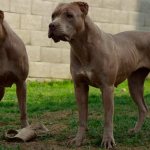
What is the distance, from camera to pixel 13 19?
12695mm

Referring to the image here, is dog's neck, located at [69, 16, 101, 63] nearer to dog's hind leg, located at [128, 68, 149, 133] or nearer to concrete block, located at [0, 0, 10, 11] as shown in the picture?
dog's hind leg, located at [128, 68, 149, 133]

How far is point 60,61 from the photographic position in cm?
1355

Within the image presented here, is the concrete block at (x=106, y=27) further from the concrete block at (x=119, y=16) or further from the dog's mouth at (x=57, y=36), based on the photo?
the dog's mouth at (x=57, y=36)

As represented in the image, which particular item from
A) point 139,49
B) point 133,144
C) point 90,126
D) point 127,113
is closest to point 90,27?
point 139,49

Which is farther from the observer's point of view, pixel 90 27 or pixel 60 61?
pixel 60 61

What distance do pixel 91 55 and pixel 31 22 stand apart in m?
7.32

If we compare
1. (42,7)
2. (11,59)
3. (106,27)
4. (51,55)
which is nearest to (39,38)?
(51,55)

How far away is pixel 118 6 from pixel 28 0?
2.70 metres

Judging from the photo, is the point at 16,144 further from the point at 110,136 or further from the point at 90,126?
the point at 90,126

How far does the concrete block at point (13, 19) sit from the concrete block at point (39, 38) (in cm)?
51

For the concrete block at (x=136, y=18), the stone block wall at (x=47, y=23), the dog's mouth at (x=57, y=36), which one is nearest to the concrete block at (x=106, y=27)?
the stone block wall at (x=47, y=23)

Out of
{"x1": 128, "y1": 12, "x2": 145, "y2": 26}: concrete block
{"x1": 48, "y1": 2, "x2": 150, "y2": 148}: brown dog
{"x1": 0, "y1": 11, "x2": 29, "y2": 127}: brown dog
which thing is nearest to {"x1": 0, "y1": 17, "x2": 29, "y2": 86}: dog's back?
{"x1": 0, "y1": 11, "x2": 29, "y2": 127}: brown dog

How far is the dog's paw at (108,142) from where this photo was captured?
19.2 ft

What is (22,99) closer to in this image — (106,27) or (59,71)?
(59,71)
